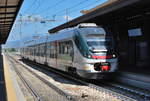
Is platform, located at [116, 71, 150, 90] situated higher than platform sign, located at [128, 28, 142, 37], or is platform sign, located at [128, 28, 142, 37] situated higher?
platform sign, located at [128, 28, 142, 37]

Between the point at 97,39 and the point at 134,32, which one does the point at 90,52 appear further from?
the point at 134,32

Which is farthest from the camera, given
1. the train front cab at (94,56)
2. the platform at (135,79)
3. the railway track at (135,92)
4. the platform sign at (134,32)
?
the platform sign at (134,32)

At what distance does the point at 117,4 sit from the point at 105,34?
159 cm

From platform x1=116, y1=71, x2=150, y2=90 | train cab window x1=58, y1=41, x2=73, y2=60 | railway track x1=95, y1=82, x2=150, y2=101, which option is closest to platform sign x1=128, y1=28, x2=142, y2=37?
platform x1=116, y1=71, x2=150, y2=90

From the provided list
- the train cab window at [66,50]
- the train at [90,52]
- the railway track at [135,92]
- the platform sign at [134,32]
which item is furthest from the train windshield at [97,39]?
the platform sign at [134,32]

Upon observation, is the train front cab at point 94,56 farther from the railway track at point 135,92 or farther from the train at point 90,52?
the railway track at point 135,92

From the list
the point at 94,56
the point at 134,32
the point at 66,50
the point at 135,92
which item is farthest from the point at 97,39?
the point at 134,32

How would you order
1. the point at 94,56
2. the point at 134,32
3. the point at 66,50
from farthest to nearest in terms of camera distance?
the point at 134,32
the point at 66,50
the point at 94,56

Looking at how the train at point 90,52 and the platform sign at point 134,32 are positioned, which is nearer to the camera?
the train at point 90,52

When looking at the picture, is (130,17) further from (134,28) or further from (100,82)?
(100,82)

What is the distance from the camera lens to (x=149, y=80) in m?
12.0

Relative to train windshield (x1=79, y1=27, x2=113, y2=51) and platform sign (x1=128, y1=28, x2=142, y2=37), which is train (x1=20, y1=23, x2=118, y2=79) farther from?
platform sign (x1=128, y1=28, x2=142, y2=37)

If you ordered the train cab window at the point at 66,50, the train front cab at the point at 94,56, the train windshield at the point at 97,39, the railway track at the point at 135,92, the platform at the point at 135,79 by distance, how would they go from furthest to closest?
the train cab window at the point at 66,50, the train windshield at the point at 97,39, the train front cab at the point at 94,56, the platform at the point at 135,79, the railway track at the point at 135,92

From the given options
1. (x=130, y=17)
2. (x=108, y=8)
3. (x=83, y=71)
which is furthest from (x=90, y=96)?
(x=130, y=17)
